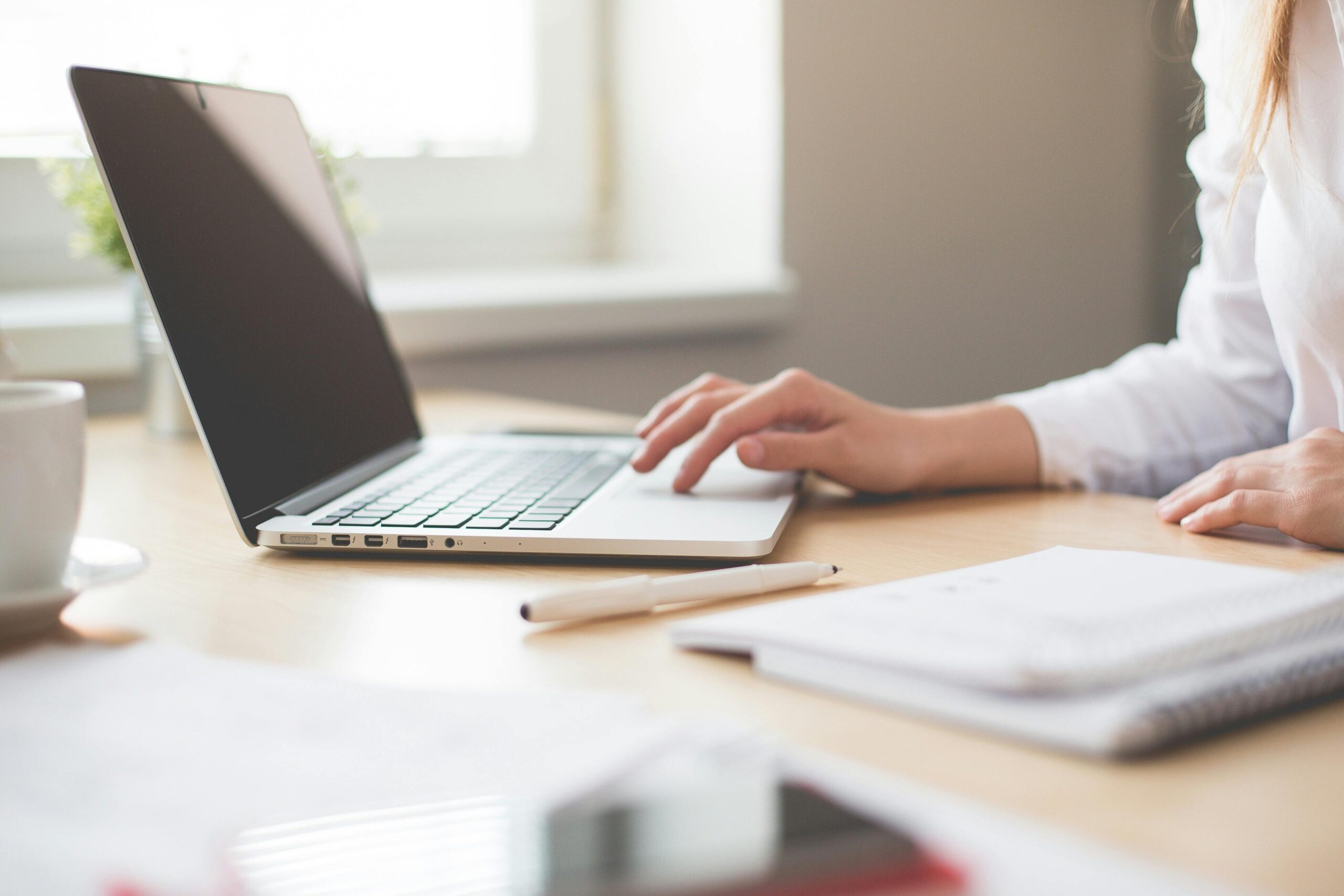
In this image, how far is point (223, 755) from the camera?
369 millimetres

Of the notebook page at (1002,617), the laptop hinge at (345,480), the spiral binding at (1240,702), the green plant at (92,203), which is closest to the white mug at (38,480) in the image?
the laptop hinge at (345,480)

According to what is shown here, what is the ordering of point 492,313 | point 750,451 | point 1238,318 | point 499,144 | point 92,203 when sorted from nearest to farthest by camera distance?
point 750,451 → point 1238,318 → point 92,203 → point 492,313 → point 499,144

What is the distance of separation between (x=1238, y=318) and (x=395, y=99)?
3.76 ft

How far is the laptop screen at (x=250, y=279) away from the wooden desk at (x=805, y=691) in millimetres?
72

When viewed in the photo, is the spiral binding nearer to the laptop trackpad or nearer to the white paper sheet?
the white paper sheet

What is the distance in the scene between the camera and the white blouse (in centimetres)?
72

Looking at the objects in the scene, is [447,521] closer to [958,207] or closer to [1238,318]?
[1238,318]

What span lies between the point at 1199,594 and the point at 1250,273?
518 mm

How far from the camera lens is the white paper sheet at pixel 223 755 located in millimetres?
313

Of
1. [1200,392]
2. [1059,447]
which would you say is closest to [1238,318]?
[1200,392]

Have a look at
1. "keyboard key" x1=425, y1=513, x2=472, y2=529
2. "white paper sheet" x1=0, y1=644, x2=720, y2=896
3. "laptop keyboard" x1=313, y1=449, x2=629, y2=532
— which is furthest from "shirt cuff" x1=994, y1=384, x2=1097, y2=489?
"white paper sheet" x1=0, y1=644, x2=720, y2=896

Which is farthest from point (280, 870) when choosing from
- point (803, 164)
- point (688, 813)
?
point (803, 164)

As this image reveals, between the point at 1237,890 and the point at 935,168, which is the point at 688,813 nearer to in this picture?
the point at 1237,890

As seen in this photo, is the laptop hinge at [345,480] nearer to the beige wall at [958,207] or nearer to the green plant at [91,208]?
the green plant at [91,208]
